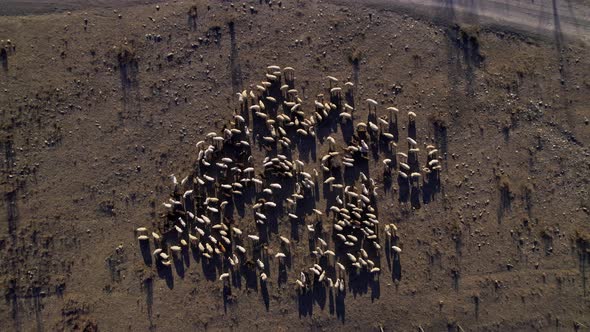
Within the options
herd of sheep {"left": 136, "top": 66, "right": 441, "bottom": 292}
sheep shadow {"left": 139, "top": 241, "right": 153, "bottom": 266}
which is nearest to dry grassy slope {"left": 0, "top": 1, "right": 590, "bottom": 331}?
sheep shadow {"left": 139, "top": 241, "right": 153, "bottom": 266}

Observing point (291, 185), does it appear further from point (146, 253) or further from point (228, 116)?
point (146, 253)

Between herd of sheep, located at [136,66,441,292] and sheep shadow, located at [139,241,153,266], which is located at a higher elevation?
herd of sheep, located at [136,66,441,292]

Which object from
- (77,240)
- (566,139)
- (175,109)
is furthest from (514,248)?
(77,240)

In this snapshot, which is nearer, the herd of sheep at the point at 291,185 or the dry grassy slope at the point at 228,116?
the dry grassy slope at the point at 228,116

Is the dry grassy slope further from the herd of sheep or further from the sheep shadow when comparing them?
the herd of sheep

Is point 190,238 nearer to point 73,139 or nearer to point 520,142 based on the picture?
point 73,139

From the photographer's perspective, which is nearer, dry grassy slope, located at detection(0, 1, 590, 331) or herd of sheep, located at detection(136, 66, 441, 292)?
dry grassy slope, located at detection(0, 1, 590, 331)

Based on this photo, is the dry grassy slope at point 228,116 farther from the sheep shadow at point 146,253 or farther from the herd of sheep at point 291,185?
the herd of sheep at point 291,185

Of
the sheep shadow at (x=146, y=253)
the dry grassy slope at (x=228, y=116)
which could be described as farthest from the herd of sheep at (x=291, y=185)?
the dry grassy slope at (x=228, y=116)

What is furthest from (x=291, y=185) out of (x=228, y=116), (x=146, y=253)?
(x=146, y=253)
